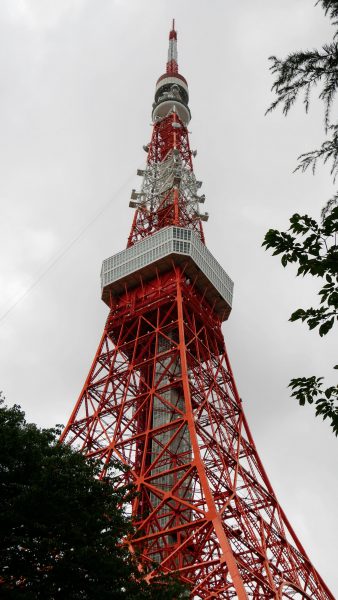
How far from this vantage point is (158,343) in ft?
109

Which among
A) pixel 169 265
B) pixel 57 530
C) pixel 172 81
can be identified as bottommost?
pixel 57 530

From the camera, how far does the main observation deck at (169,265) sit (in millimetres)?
34406

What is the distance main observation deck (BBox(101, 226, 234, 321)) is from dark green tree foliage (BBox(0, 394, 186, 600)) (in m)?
20.7

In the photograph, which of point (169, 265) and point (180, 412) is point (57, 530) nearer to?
point (180, 412)

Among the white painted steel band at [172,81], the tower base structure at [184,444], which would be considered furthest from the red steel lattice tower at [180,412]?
the white painted steel band at [172,81]

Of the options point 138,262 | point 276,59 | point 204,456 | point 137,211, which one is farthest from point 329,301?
point 137,211

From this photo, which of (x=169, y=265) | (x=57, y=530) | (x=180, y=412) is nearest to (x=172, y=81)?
(x=169, y=265)

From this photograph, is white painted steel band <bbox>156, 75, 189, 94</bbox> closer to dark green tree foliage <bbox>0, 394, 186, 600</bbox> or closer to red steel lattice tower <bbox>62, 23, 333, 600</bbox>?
red steel lattice tower <bbox>62, 23, 333, 600</bbox>

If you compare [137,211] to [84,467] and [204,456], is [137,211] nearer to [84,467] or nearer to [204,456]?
[204,456]

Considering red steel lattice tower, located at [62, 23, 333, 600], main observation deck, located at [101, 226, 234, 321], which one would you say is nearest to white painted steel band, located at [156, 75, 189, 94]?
red steel lattice tower, located at [62, 23, 333, 600]

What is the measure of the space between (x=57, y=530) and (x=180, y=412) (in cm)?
1528

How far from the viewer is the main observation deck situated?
3441cm

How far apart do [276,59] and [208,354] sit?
964 inches

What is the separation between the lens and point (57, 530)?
508 inches
